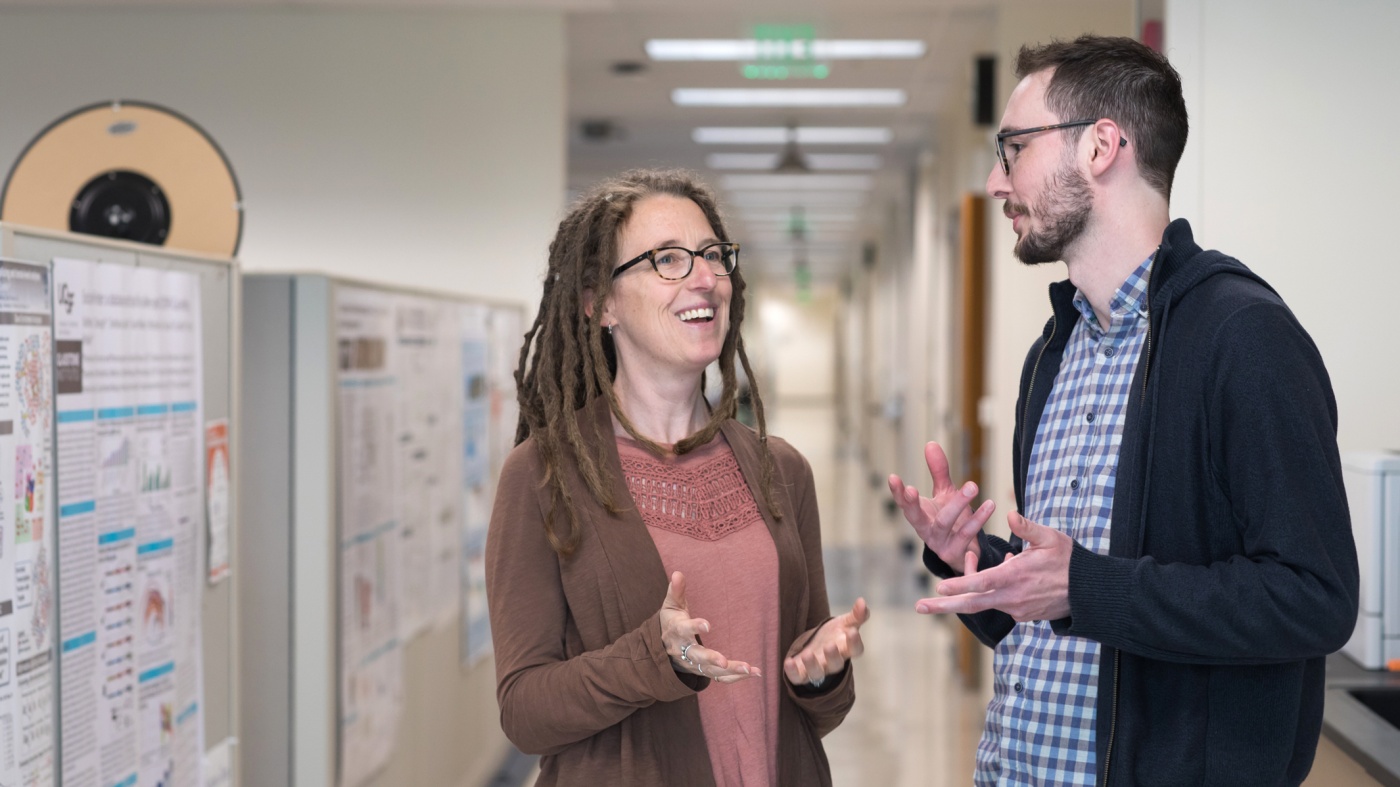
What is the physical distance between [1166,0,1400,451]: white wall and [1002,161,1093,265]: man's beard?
1260 mm

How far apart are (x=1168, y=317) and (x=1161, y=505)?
0.24 m

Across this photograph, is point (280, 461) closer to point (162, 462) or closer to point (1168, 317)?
point (162, 462)

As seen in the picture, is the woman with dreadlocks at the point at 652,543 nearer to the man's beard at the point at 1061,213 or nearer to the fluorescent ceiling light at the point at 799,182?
the man's beard at the point at 1061,213

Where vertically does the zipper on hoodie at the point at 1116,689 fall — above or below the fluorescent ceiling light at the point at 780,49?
below

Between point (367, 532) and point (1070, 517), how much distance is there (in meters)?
2.37

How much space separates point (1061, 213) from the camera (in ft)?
5.51

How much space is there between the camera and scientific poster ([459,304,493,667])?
4559 mm

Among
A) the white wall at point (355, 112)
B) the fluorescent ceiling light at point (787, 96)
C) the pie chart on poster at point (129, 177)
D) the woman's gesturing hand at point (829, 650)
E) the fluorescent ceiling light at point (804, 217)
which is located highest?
the fluorescent ceiling light at point (804, 217)

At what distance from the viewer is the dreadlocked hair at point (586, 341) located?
1711mm

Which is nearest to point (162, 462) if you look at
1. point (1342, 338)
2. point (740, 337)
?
point (740, 337)

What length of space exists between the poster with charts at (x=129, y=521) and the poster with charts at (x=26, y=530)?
0.19 ft

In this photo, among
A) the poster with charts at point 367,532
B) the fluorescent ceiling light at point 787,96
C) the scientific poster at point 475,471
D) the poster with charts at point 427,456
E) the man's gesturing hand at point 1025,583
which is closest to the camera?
the man's gesturing hand at point 1025,583

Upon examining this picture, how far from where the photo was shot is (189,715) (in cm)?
263

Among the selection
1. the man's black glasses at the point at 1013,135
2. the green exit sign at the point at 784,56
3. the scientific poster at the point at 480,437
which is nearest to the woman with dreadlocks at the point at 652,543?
the man's black glasses at the point at 1013,135
